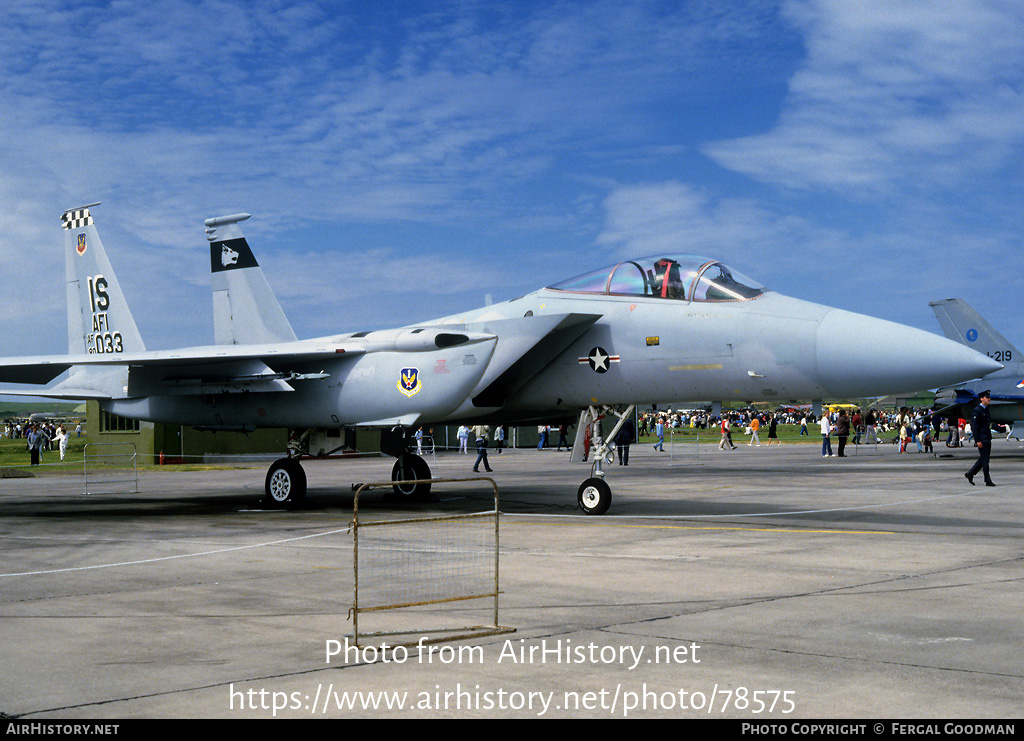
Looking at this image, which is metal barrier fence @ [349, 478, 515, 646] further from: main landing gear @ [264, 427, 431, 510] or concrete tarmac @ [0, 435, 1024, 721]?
main landing gear @ [264, 427, 431, 510]

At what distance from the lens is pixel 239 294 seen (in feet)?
58.3

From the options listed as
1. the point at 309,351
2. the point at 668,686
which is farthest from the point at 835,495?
the point at 668,686

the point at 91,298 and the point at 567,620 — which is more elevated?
the point at 91,298

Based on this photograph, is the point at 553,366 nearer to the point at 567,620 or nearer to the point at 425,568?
the point at 425,568

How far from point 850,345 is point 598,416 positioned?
3.67 m

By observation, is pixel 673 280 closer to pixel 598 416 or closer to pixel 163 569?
pixel 598 416

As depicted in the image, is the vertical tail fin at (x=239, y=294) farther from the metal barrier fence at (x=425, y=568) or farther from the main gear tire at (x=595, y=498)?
the main gear tire at (x=595, y=498)

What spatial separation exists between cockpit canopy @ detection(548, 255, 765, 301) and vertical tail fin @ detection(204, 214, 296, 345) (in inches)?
291

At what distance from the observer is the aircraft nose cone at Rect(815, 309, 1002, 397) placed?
33.3 feet

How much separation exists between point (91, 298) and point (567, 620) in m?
15.1

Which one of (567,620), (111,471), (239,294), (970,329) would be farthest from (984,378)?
(111,471)

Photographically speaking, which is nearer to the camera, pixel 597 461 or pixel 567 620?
pixel 567 620

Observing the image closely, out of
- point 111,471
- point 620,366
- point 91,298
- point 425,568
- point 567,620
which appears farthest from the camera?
point 111,471

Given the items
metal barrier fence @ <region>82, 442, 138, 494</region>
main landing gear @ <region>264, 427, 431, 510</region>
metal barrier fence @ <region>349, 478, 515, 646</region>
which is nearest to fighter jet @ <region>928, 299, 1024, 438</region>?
main landing gear @ <region>264, 427, 431, 510</region>
